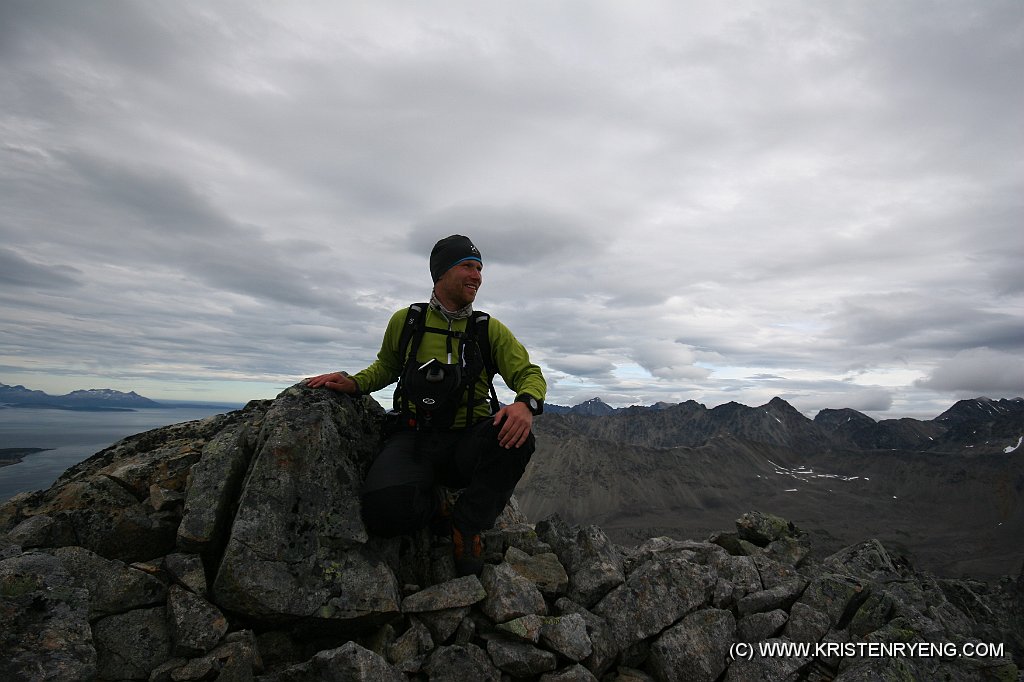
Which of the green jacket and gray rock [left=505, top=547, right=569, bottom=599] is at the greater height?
the green jacket

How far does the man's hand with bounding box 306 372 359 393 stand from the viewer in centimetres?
765

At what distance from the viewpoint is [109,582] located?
600 cm

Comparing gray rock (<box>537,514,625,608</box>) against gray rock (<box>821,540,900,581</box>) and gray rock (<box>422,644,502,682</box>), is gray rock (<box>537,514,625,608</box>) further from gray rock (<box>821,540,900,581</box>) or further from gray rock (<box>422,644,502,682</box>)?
gray rock (<box>821,540,900,581</box>)

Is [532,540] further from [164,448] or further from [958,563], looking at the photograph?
[958,563]

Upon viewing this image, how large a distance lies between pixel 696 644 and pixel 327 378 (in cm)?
701

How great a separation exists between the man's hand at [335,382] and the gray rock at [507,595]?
3.54 m

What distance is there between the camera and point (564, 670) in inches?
258

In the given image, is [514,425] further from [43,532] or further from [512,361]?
[43,532]

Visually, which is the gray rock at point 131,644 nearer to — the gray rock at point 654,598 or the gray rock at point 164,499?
the gray rock at point 164,499

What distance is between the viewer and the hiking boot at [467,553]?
759cm

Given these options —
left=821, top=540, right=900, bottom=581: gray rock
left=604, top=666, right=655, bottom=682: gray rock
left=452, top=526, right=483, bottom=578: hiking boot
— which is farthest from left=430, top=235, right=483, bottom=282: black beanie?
left=821, top=540, right=900, bottom=581: gray rock

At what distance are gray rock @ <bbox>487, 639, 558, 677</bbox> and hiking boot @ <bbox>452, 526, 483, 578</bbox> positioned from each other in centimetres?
121

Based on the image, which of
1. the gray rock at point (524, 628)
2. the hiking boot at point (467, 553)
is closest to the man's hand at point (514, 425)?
the hiking boot at point (467, 553)

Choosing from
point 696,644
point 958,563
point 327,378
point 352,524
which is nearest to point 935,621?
point 696,644
